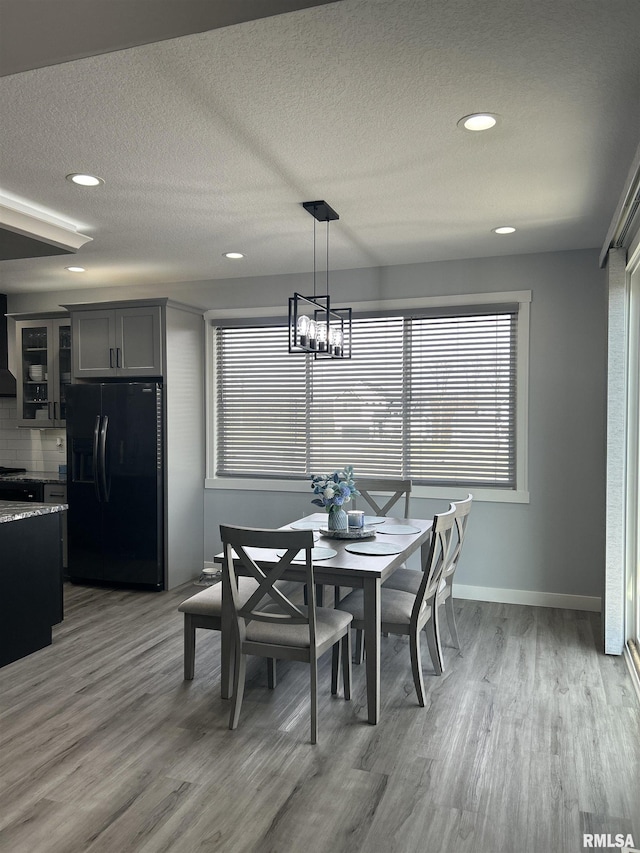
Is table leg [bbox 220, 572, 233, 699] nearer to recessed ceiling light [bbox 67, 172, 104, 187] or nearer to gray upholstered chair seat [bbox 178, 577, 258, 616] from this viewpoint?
gray upholstered chair seat [bbox 178, 577, 258, 616]

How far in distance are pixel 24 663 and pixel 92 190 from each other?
2.70 meters

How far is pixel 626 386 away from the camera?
150 inches

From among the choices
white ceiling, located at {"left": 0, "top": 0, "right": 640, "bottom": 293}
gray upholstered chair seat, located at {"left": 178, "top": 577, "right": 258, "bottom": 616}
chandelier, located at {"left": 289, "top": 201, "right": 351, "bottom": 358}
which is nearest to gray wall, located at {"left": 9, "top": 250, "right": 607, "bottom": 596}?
white ceiling, located at {"left": 0, "top": 0, "right": 640, "bottom": 293}

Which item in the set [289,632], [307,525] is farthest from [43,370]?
[289,632]

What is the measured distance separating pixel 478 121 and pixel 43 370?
4833 millimetres

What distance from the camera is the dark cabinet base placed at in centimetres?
367

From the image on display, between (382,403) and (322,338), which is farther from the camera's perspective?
(382,403)

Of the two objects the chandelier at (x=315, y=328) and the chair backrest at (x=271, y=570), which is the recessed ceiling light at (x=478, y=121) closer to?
the chandelier at (x=315, y=328)

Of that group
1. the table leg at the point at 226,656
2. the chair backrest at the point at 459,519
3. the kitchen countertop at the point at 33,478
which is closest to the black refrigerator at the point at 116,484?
the kitchen countertop at the point at 33,478

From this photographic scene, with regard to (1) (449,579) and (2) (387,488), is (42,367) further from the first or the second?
(1) (449,579)

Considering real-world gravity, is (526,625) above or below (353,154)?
below

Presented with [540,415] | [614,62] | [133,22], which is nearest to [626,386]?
[540,415]

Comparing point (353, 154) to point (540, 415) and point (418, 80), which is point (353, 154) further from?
point (540, 415)

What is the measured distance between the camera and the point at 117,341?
547 cm
